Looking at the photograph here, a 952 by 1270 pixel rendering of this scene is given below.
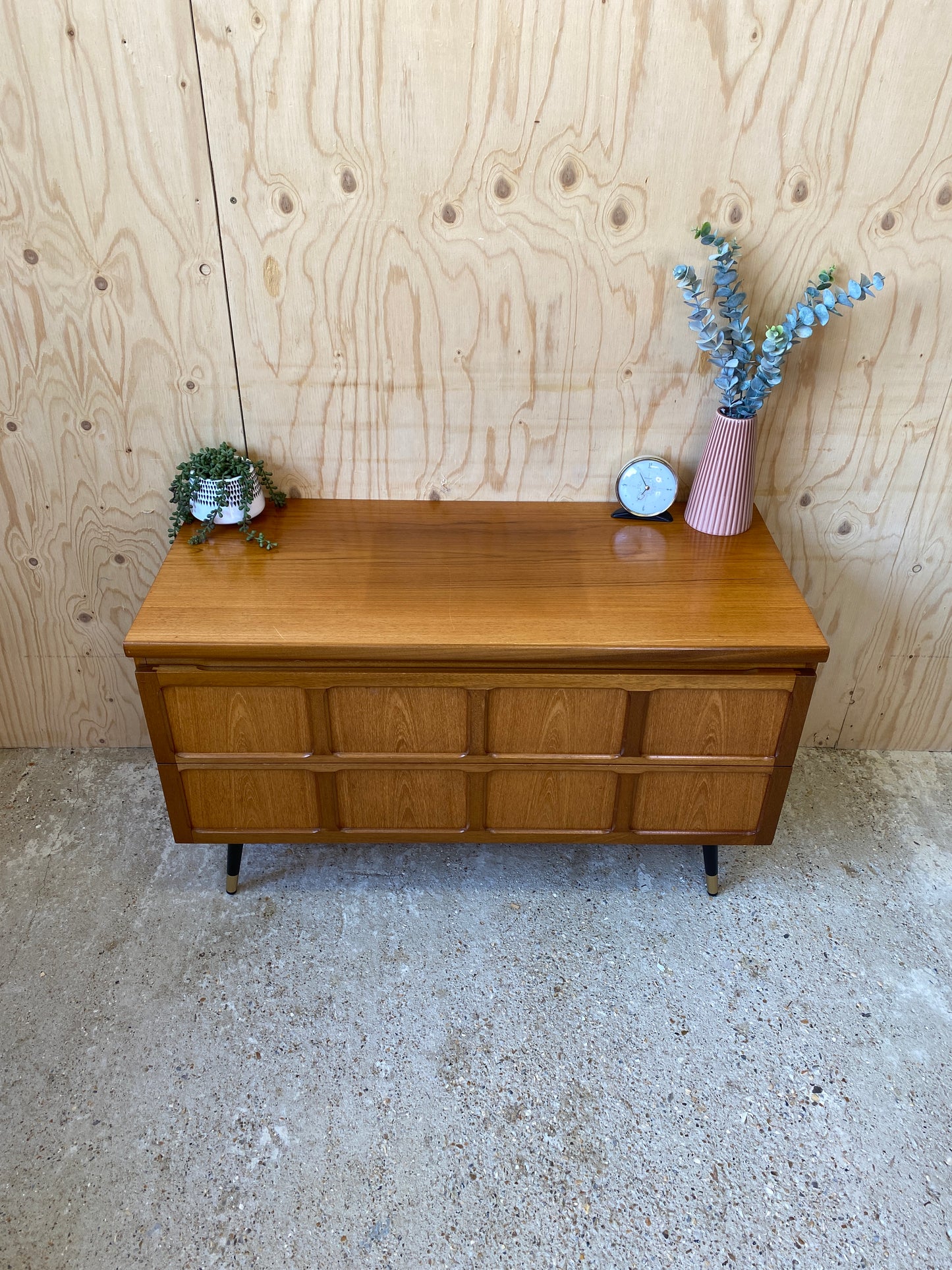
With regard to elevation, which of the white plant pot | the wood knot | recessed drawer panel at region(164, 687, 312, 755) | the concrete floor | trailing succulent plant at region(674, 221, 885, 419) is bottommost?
the concrete floor

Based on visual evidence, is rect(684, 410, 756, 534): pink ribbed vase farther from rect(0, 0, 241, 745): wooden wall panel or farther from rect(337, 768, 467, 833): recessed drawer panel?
rect(0, 0, 241, 745): wooden wall panel

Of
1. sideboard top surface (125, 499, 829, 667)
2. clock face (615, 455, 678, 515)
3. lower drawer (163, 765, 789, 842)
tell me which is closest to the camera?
sideboard top surface (125, 499, 829, 667)

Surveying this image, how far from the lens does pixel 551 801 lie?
1.65m

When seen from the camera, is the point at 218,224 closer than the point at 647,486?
Yes

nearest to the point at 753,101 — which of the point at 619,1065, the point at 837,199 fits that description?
the point at 837,199

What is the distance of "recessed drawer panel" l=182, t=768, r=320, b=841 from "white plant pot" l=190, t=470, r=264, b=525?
50cm

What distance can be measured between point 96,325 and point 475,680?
3.34ft

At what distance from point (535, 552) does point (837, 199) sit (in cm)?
83

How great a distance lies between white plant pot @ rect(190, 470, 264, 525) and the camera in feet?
5.49

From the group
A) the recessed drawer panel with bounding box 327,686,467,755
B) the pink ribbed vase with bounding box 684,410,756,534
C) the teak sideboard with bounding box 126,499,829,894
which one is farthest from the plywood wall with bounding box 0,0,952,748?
the recessed drawer panel with bounding box 327,686,467,755

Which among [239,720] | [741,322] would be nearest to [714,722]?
[741,322]

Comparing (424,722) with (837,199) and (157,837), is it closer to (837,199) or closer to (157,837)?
(157,837)

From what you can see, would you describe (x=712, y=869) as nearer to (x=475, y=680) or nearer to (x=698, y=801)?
(x=698, y=801)

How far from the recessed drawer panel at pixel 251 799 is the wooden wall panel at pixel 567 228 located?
25.1 inches
